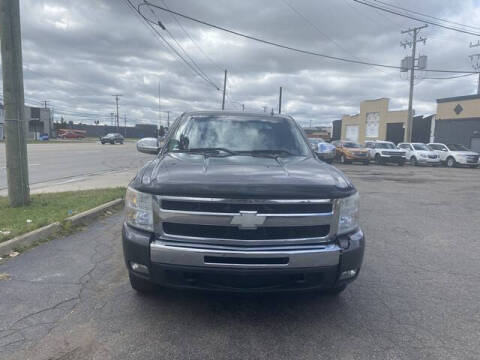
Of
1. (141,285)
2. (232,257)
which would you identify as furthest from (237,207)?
(141,285)

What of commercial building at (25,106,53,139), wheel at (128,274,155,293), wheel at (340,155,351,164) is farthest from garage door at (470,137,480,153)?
commercial building at (25,106,53,139)

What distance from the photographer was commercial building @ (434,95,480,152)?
106 ft

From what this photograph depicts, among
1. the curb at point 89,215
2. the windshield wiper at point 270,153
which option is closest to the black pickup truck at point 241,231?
the windshield wiper at point 270,153

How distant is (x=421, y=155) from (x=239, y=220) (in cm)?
2663

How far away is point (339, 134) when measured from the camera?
192 feet

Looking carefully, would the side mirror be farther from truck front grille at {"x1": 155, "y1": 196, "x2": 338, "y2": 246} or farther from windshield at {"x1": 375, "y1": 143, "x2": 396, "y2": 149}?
windshield at {"x1": 375, "y1": 143, "x2": 396, "y2": 149}

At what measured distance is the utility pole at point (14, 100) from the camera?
6.17m

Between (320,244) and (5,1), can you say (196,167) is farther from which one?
(5,1)

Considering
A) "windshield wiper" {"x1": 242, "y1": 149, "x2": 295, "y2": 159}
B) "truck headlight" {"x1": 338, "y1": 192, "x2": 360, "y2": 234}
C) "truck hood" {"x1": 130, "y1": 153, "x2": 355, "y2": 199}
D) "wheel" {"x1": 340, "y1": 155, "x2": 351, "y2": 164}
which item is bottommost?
"wheel" {"x1": 340, "y1": 155, "x2": 351, "y2": 164}

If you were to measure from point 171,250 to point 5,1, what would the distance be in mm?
5914

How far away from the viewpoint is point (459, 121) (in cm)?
3400

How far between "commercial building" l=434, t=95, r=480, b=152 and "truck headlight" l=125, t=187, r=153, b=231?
3609cm

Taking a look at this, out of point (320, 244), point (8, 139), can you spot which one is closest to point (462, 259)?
point (320, 244)

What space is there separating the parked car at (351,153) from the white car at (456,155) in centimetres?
549
